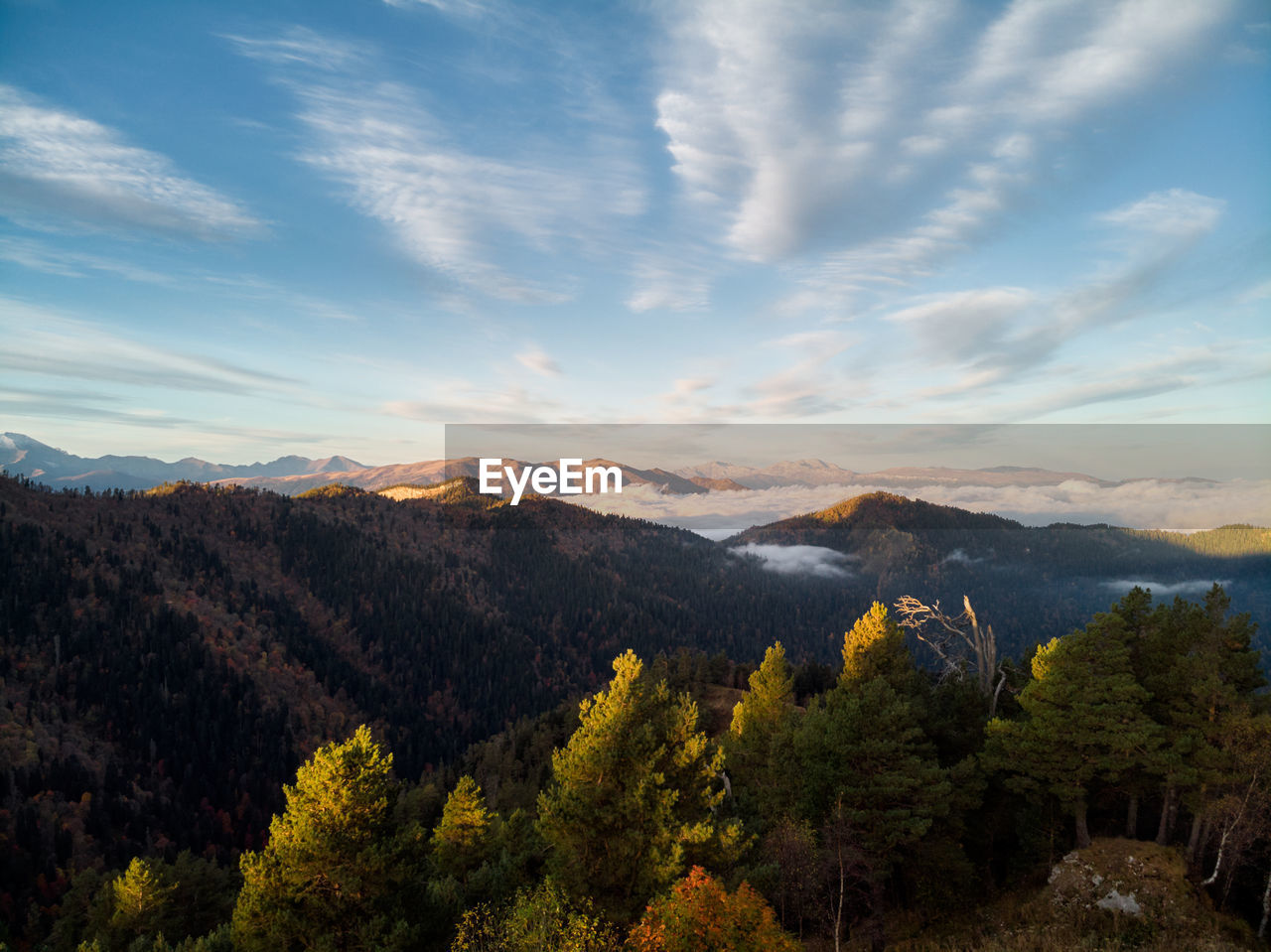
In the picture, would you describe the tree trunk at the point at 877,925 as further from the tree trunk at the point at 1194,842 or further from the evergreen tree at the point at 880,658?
the tree trunk at the point at 1194,842

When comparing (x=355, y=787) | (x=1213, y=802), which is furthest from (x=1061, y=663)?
(x=355, y=787)

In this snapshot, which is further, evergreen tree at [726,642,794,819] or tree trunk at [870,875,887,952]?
evergreen tree at [726,642,794,819]

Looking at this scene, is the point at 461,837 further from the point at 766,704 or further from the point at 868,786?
the point at 868,786

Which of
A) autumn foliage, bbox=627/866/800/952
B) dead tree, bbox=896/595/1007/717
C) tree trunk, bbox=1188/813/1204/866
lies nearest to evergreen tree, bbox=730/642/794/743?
dead tree, bbox=896/595/1007/717

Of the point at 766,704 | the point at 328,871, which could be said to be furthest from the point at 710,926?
the point at 766,704

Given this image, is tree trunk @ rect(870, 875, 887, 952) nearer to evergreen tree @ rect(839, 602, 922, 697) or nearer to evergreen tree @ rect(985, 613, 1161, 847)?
evergreen tree @ rect(985, 613, 1161, 847)
